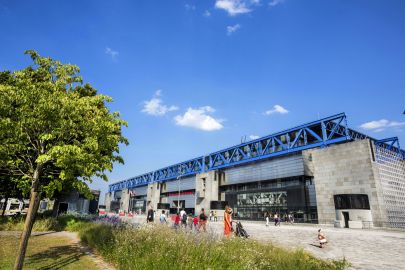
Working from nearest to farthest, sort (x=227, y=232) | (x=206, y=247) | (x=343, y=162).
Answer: (x=206, y=247), (x=227, y=232), (x=343, y=162)

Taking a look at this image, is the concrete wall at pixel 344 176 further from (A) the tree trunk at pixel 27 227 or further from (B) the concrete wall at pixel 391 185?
(A) the tree trunk at pixel 27 227

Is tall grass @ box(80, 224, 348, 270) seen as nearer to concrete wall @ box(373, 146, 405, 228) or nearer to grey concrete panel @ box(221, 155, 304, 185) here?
concrete wall @ box(373, 146, 405, 228)

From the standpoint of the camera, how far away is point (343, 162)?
4094 centimetres

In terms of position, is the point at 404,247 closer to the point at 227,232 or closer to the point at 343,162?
the point at 227,232

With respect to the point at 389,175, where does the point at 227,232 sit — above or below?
below

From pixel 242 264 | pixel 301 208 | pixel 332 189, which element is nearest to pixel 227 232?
pixel 242 264

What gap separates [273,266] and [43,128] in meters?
7.77

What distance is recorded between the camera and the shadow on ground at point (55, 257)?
8055 millimetres

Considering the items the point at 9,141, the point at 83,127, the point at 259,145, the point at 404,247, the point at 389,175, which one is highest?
the point at 259,145

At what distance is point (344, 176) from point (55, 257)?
4172cm

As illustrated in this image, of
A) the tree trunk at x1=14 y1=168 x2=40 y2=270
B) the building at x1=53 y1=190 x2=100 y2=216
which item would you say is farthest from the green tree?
the building at x1=53 y1=190 x2=100 y2=216

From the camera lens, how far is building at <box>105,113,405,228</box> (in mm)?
36875

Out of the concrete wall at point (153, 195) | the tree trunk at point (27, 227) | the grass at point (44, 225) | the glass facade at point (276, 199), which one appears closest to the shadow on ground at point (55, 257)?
the tree trunk at point (27, 227)

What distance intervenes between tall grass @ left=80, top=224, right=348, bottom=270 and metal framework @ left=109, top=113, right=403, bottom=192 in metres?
42.6
